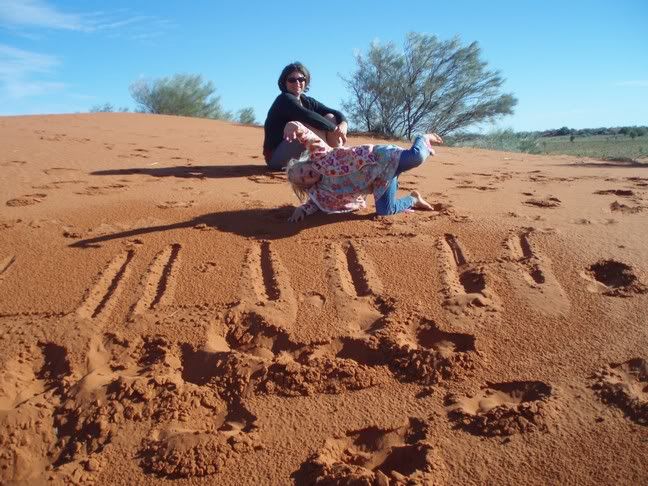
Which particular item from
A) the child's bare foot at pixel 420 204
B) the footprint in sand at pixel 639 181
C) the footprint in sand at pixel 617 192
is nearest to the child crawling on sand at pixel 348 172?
the child's bare foot at pixel 420 204

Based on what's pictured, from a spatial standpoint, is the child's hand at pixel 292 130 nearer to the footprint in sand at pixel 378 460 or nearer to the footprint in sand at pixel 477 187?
the footprint in sand at pixel 477 187

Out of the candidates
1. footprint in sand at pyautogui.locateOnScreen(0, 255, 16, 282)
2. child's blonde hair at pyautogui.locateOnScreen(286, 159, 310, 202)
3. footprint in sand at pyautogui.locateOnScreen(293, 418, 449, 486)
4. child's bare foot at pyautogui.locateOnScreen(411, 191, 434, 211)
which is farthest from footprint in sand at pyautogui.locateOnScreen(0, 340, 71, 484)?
child's bare foot at pyautogui.locateOnScreen(411, 191, 434, 211)

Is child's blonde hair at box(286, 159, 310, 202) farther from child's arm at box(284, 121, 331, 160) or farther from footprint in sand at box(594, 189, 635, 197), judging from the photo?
footprint in sand at box(594, 189, 635, 197)

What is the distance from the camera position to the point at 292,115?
461 centimetres

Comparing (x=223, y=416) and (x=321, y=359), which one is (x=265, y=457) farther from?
(x=321, y=359)

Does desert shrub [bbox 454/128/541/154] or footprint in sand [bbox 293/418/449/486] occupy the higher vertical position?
desert shrub [bbox 454/128/541/154]

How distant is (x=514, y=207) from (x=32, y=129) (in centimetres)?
750

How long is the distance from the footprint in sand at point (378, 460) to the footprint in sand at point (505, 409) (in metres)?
0.16

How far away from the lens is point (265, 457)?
1.72 meters

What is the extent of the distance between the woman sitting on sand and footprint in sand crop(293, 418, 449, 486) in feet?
10.3

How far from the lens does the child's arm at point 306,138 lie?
3.45 meters

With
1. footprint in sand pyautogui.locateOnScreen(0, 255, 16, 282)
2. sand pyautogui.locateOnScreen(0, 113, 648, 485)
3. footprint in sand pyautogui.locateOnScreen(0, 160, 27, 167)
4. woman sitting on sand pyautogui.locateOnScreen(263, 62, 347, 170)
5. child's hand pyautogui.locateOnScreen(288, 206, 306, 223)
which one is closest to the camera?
sand pyautogui.locateOnScreen(0, 113, 648, 485)

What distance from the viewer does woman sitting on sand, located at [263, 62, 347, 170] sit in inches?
179

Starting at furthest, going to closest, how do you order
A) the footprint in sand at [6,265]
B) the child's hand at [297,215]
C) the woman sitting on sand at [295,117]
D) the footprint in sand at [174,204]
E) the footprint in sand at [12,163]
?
the footprint in sand at [12,163] < the woman sitting on sand at [295,117] < the footprint in sand at [174,204] < the child's hand at [297,215] < the footprint in sand at [6,265]
